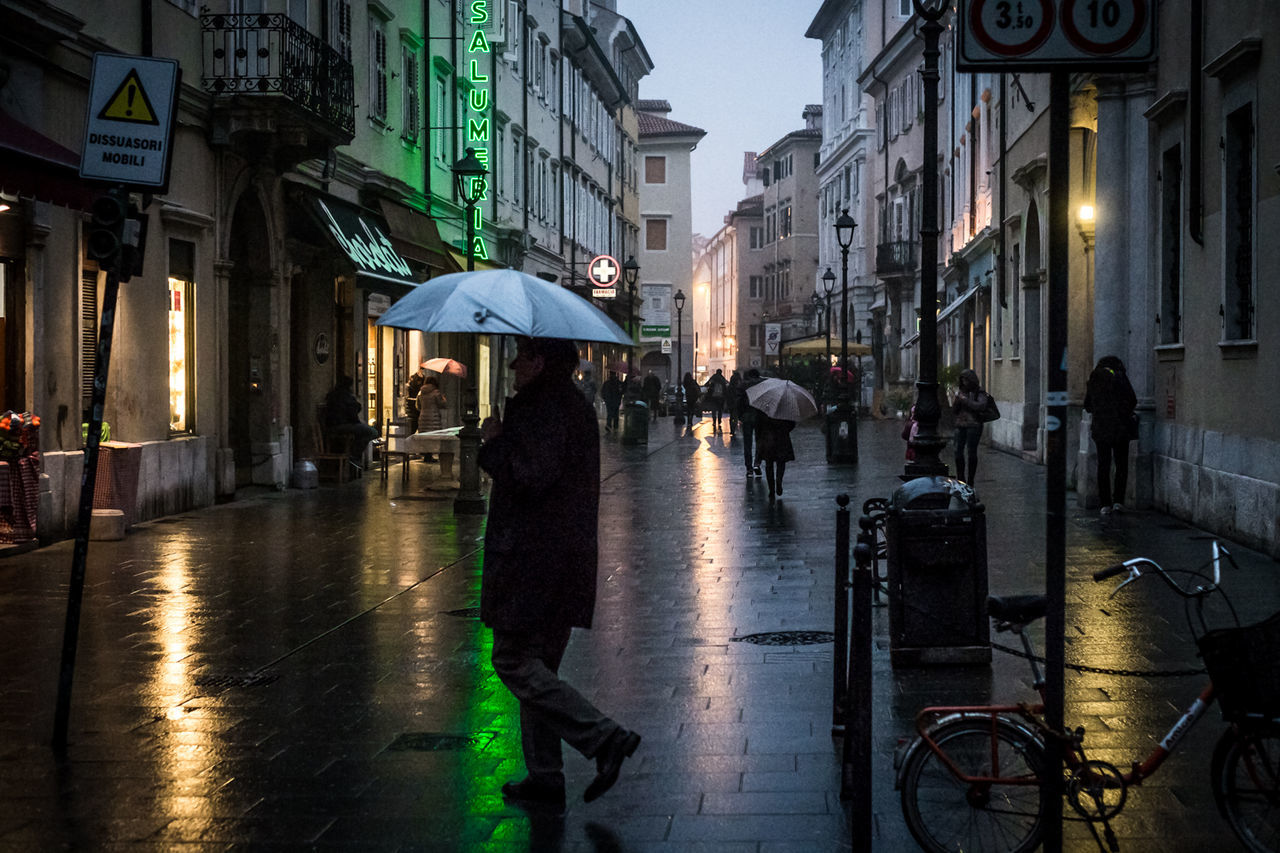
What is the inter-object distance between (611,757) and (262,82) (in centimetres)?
1517

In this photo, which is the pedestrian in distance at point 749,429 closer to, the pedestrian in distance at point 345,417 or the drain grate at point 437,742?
the pedestrian in distance at point 345,417

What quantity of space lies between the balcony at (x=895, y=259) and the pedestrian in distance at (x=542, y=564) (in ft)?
167

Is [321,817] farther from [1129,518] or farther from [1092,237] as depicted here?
[1092,237]

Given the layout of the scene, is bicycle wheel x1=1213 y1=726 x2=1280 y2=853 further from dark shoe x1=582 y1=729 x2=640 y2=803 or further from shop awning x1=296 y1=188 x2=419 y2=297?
shop awning x1=296 y1=188 x2=419 y2=297

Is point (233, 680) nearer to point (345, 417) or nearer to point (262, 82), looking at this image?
point (262, 82)

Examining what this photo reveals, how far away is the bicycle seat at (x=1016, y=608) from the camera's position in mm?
5094

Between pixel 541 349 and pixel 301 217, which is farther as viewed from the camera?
pixel 301 217

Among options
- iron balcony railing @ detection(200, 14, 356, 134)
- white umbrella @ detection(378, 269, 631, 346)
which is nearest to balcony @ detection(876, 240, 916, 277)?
iron balcony railing @ detection(200, 14, 356, 134)

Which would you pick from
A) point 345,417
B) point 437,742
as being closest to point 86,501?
point 437,742

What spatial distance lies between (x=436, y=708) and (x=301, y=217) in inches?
628

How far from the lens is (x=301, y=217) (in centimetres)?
2258

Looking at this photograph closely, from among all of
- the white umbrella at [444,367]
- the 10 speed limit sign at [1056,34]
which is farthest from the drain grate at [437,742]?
the white umbrella at [444,367]

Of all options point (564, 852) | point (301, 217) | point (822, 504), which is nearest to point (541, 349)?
point (564, 852)

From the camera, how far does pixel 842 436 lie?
89.3 ft
